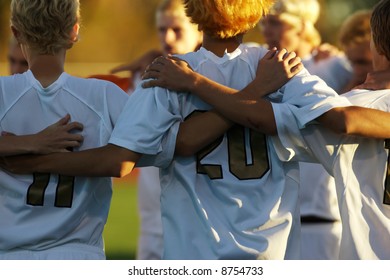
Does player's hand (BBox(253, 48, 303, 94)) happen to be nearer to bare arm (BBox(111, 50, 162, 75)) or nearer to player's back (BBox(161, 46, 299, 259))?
player's back (BBox(161, 46, 299, 259))

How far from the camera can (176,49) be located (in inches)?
273

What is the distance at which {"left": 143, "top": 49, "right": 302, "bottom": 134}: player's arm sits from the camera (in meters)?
3.61

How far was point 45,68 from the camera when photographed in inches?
151

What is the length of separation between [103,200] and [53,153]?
351 millimetres

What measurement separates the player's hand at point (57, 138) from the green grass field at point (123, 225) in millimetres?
7391

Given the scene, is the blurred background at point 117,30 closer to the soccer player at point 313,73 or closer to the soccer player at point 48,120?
the soccer player at point 313,73

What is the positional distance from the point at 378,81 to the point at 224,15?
78 cm

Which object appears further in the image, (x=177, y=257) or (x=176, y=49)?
(x=176, y=49)

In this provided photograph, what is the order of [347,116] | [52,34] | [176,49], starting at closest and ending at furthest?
1. [347,116]
2. [52,34]
3. [176,49]

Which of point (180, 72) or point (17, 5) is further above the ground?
point (17, 5)

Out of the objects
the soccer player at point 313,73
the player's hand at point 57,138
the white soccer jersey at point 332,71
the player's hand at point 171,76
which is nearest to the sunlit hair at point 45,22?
the player's hand at point 57,138

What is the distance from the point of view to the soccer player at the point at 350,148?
11.9 feet
